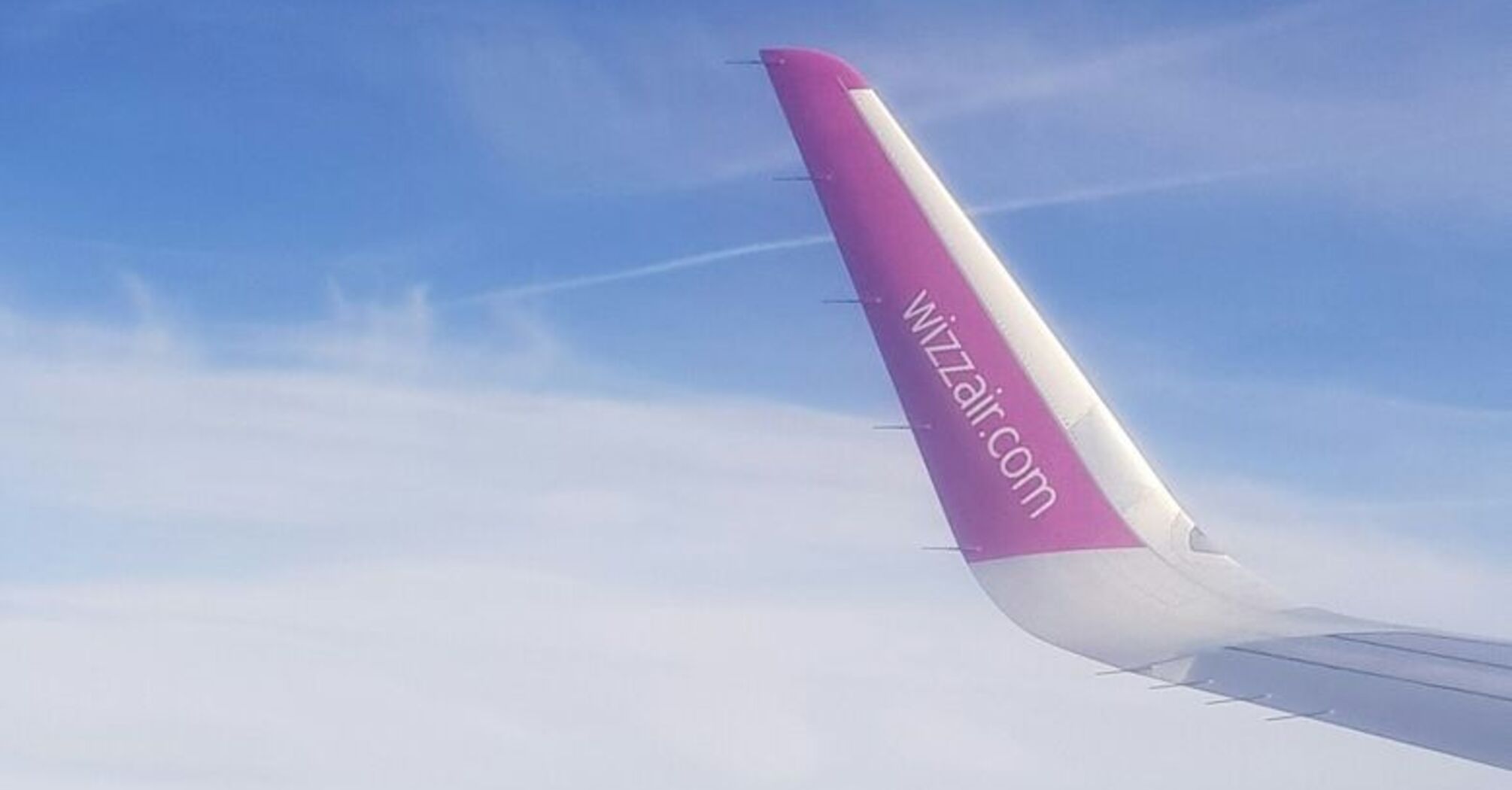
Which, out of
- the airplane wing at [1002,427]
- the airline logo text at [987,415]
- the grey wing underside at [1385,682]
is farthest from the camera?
the airline logo text at [987,415]

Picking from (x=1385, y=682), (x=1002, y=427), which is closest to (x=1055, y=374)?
(x=1002, y=427)

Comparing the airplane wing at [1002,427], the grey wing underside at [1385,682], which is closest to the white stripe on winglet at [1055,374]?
the airplane wing at [1002,427]

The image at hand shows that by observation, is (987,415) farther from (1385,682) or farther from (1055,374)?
(1385,682)

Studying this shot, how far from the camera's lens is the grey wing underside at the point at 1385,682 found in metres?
5.66

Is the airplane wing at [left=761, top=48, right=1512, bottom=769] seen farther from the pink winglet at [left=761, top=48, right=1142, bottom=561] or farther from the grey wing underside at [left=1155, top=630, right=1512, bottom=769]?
the grey wing underside at [left=1155, top=630, right=1512, bottom=769]

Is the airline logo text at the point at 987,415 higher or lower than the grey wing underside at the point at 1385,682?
higher

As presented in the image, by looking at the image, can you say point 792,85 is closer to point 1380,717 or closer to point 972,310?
point 972,310

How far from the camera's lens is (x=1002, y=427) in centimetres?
726

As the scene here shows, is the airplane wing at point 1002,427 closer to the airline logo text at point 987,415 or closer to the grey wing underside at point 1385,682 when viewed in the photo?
the airline logo text at point 987,415

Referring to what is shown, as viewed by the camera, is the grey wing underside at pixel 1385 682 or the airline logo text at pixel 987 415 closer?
the grey wing underside at pixel 1385 682

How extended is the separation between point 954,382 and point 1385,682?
2.17 meters

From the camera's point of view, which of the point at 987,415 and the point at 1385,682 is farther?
the point at 987,415

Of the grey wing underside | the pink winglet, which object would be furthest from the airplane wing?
the grey wing underside

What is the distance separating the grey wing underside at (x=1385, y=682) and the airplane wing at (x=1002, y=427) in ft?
0.94
